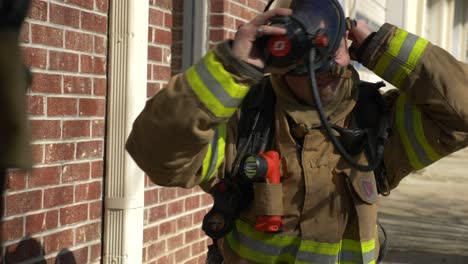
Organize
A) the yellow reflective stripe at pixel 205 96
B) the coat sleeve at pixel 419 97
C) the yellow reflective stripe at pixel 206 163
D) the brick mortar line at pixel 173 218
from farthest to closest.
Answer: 1. the brick mortar line at pixel 173 218
2. the coat sleeve at pixel 419 97
3. the yellow reflective stripe at pixel 206 163
4. the yellow reflective stripe at pixel 205 96

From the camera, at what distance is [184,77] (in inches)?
97.3

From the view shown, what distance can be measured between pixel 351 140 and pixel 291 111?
246 millimetres

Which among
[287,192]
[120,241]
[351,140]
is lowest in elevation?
[120,241]

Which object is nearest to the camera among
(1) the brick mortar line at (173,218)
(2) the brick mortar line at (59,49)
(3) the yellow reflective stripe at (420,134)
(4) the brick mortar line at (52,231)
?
(3) the yellow reflective stripe at (420,134)

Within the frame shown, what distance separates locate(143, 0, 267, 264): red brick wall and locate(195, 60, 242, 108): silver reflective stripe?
2.38 m

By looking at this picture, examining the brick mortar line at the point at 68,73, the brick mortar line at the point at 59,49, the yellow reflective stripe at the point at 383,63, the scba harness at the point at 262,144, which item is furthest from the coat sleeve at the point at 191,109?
the brick mortar line at the point at 59,49

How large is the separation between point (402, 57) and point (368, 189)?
1.63 feet

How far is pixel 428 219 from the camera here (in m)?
8.86

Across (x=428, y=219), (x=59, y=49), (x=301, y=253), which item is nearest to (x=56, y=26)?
(x=59, y=49)

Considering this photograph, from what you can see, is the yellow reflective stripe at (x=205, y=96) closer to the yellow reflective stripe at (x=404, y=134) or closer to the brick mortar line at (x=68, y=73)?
the yellow reflective stripe at (x=404, y=134)

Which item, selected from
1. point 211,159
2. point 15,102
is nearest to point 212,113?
point 211,159

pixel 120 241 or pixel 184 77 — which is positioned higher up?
pixel 184 77

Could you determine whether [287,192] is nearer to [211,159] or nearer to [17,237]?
[211,159]

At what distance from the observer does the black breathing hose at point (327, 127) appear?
2609mm
